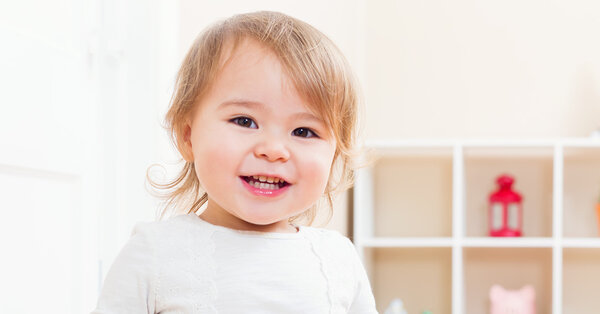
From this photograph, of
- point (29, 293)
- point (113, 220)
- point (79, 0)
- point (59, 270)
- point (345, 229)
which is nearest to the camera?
point (29, 293)

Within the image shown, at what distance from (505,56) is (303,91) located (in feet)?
6.77

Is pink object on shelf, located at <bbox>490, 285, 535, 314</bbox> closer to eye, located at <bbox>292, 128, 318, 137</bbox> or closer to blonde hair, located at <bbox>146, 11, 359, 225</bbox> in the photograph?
blonde hair, located at <bbox>146, 11, 359, 225</bbox>

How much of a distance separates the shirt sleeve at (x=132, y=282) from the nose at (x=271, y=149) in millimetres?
162

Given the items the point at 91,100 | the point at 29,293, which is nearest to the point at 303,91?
the point at 29,293

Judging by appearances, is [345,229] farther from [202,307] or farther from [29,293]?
[202,307]

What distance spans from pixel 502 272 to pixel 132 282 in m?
2.16

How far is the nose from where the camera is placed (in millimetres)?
884

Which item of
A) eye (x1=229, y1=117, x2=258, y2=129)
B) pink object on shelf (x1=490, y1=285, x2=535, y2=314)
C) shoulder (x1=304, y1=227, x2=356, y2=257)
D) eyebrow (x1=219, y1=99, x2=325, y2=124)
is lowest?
pink object on shelf (x1=490, y1=285, x2=535, y2=314)

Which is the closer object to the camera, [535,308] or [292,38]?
[292,38]

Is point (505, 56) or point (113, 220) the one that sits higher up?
point (505, 56)

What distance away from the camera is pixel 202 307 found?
2.88ft

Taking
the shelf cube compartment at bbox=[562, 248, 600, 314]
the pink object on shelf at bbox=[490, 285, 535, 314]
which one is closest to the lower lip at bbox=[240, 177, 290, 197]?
the pink object on shelf at bbox=[490, 285, 535, 314]

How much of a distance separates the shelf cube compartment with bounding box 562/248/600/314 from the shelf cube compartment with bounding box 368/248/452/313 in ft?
1.33

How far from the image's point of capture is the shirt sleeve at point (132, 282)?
0.85m
